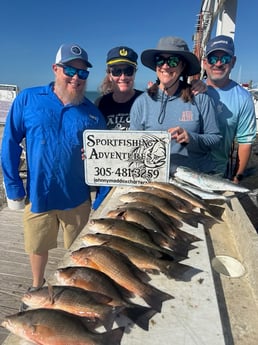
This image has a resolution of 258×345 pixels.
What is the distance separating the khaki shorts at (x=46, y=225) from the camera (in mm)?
3268

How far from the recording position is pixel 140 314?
1.47 meters

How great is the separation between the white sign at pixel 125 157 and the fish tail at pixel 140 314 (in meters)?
1.83

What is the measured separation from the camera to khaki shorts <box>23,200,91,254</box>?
3.27m

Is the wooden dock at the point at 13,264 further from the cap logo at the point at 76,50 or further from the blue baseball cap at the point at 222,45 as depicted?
the blue baseball cap at the point at 222,45

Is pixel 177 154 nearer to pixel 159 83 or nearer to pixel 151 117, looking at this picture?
pixel 151 117

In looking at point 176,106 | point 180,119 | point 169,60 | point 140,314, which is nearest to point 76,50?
point 169,60

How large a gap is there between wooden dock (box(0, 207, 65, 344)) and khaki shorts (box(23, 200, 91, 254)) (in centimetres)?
84

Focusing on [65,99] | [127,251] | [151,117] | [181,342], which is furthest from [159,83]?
[181,342]

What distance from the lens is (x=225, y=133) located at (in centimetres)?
390

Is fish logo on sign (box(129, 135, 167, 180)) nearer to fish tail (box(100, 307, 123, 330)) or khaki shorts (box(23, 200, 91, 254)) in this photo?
khaki shorts (box(23, 200, 91, 254))

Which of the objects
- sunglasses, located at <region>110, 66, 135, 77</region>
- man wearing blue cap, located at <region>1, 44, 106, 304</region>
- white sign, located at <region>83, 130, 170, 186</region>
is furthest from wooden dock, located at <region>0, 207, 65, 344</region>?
sunglasses, located at <region>110, 66, 135, 77</region>

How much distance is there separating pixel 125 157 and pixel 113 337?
211cm

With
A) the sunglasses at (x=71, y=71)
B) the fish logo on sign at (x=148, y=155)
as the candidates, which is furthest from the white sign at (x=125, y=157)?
the sunglasses at (x=71, y=71)

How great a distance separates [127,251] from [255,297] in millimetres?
870
